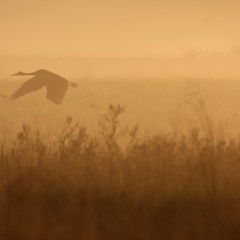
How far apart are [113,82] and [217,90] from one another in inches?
143

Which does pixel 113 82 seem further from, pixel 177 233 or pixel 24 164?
pixel 177 233

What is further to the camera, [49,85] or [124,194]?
[49,85]

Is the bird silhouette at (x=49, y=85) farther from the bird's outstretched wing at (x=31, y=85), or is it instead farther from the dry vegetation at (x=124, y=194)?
the dry vegetation at (x=124, y=194)

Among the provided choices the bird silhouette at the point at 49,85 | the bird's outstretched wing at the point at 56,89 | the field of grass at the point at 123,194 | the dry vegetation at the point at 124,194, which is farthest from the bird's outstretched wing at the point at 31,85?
the dry vegetation at the point at 124,194

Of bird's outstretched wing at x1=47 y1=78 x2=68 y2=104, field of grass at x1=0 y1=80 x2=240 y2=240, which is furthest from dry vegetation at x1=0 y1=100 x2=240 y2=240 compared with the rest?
bird's outstretched wing at x1=47 y1=78 x2=68 y2=104

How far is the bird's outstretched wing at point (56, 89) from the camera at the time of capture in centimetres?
840

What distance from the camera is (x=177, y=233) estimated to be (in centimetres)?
460

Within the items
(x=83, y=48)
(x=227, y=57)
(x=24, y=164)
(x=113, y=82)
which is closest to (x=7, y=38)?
(x=83, y=48)

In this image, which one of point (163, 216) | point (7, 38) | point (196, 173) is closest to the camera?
point (163, 216)

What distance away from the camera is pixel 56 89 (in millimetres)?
8578

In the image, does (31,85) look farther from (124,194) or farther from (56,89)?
(124,194)

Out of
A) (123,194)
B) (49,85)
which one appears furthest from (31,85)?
(123,194)

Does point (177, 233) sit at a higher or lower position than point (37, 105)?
lower

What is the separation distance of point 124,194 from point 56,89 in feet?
11.6
